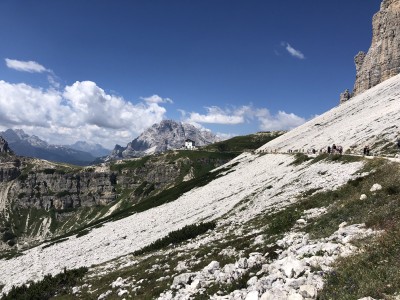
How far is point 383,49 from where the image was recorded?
183125 millimetres

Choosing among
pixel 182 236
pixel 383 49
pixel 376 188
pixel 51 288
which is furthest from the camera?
pixel 383 49

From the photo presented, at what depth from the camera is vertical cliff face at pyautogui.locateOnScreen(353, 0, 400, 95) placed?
17525 centimetres

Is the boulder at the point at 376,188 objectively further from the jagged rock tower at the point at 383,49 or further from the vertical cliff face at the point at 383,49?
the vertical cliff face at the point at 383,49

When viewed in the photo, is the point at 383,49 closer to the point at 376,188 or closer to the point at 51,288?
the point at 376,188

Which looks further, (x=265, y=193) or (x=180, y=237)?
(x=265, y=193)

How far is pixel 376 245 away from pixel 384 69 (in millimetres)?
193811

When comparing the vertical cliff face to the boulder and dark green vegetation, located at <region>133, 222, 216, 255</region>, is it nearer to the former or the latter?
dark green vegetation, located at <region>133, 222, 216, 255</region>

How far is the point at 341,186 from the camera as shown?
94.6 feet

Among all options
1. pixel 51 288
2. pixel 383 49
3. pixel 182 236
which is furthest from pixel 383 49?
pixel 51 288

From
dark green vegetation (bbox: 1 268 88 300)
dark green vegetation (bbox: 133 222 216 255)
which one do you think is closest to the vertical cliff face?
dark green vegetation (bbox: 133 222 216 255)

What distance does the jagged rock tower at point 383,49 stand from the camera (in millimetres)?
175250

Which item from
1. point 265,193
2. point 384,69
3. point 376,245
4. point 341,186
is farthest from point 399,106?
point 384,69

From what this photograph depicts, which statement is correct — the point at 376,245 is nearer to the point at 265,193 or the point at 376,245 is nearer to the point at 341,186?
the point at 341,186

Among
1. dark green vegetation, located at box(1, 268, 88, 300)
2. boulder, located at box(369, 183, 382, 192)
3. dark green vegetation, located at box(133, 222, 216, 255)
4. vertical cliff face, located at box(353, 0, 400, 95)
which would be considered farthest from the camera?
vertical cliff face, located at box(353, 0, 400, 95)
